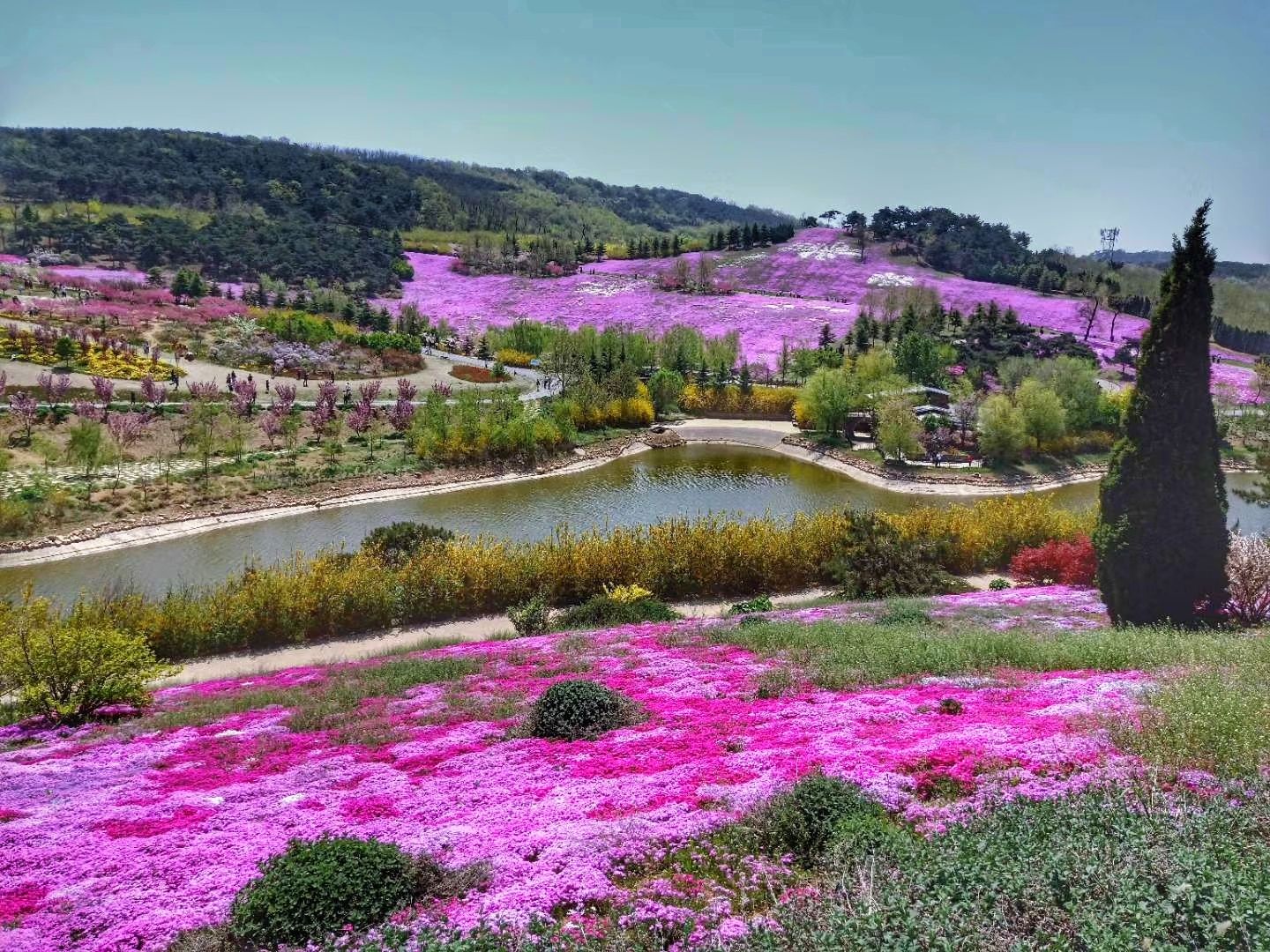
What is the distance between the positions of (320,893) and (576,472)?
37.1m

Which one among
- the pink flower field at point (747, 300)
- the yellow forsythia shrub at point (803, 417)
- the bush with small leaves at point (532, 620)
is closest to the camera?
the bush with small leaves at point (532, 620)

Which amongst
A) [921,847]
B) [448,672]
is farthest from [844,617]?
[921,847]

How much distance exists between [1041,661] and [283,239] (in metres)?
108

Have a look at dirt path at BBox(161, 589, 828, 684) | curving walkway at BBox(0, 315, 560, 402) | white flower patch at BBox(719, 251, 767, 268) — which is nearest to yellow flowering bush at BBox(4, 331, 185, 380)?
curving walkway at BBox(0, 315, 560, 402)

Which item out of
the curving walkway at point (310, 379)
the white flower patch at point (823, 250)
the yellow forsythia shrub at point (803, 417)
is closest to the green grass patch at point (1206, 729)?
the yellow forsythia shrub at point (803, 417)

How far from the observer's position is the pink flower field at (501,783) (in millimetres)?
6996

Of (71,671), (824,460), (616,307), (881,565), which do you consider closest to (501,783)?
(71,671)

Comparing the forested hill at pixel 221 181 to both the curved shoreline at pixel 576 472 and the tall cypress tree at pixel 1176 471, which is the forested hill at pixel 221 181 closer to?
the curved shoreline at pixel 576 472

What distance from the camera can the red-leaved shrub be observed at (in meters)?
23.1

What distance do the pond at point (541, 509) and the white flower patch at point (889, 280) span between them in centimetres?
5928

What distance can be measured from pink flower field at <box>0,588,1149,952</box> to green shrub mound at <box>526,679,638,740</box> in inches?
13.6

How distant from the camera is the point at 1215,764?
727cm

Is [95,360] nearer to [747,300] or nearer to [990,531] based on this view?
[990,531]

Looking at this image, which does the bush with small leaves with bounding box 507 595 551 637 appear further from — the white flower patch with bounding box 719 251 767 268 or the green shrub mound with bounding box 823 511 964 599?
the white flower patch with bounding box 719 251 767 268
